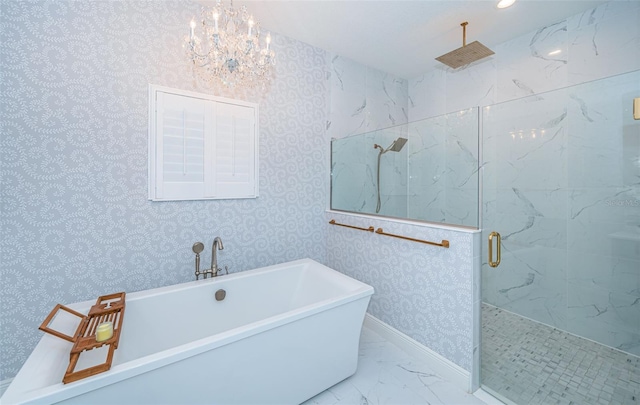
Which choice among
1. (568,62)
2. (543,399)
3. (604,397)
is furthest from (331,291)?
(568,62)

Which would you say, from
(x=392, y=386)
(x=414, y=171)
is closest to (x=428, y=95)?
(x=414, y=171)

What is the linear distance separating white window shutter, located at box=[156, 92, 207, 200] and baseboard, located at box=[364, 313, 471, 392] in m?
1.80

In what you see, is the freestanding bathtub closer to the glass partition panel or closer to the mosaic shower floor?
the glass partition panel

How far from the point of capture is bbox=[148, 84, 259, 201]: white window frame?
1845 mm

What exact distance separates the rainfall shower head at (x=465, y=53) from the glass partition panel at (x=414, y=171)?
695 mm

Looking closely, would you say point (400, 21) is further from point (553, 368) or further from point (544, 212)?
point (553, 368)

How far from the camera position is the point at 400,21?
7.11ft

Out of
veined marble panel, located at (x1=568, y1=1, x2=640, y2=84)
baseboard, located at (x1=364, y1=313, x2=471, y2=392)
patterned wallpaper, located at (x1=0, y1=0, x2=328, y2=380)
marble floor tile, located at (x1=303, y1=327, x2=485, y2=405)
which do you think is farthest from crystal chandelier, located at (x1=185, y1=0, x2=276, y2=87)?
veined marble panel, located at (x1=568, y1=1, x2=640, y2=84)

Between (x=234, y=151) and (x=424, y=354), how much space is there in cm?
209

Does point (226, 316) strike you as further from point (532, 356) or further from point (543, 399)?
point (532, 356)

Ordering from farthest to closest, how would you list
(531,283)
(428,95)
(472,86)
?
(428,95)
(472,86)
(531,283)

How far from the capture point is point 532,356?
1870mm

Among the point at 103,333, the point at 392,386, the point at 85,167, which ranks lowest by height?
the point at 392,386

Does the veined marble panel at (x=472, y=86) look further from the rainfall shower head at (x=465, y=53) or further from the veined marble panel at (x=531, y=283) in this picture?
the veined marble panel at (x=531, y=283)
